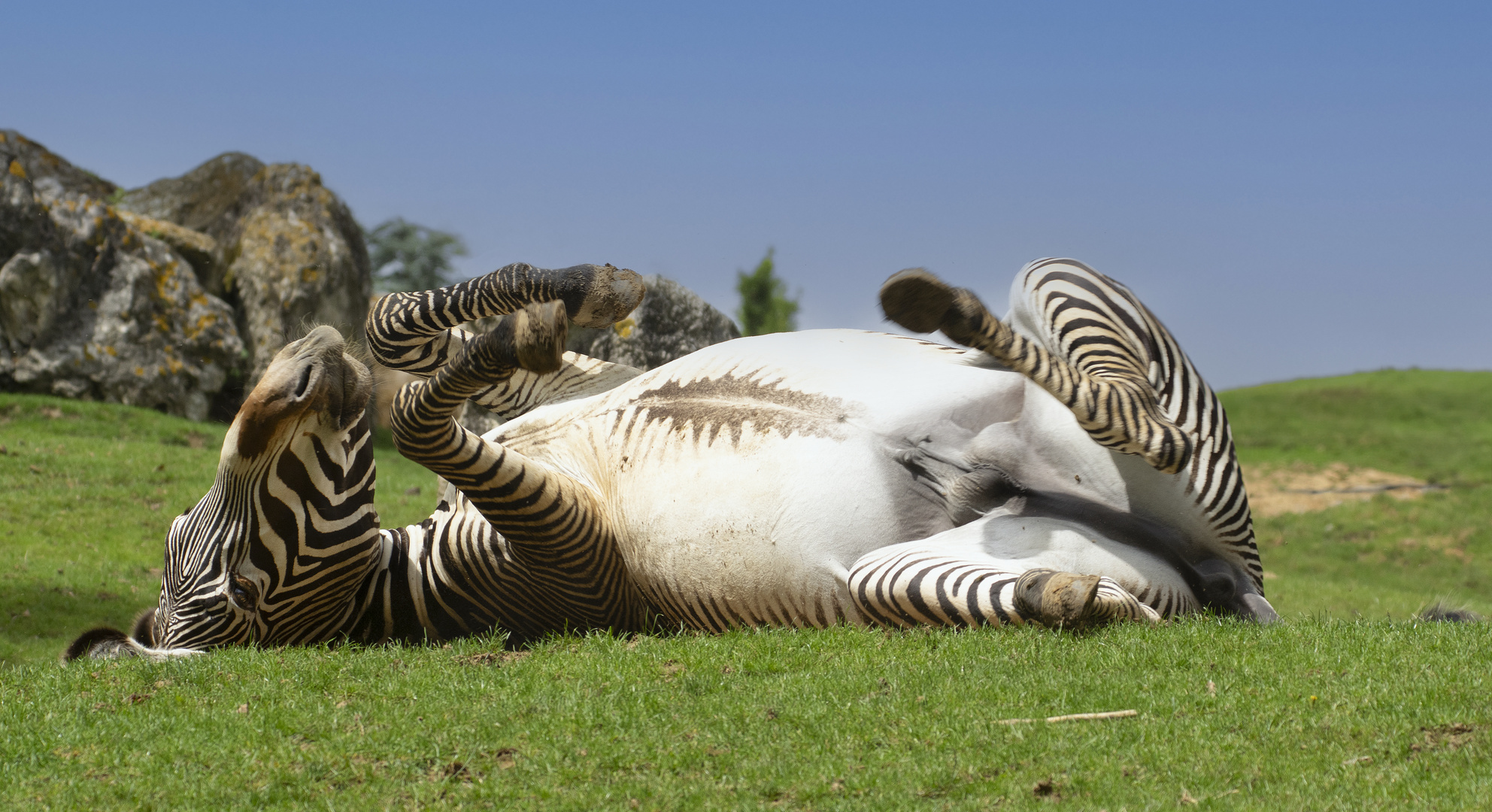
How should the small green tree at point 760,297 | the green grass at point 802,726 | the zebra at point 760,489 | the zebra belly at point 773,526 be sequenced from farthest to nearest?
1. the small green tree at point 760,297
2. the zebra belly at point 773,526
3. the zebra at point 760,489
4. the green grass at point 802,726

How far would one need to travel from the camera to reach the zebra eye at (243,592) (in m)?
4.92

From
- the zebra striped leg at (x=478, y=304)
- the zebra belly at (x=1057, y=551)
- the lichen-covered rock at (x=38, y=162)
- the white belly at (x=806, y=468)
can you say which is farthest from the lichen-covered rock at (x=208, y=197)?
the zebra belly at (x=1057, y=551)

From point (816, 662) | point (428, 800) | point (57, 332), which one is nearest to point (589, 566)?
point (816, 662)

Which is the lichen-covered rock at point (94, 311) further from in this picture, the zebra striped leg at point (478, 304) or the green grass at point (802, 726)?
the green grass at point (802, 726)

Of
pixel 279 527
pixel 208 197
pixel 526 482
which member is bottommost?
pixel 279 527

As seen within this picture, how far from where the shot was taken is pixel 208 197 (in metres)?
23.8

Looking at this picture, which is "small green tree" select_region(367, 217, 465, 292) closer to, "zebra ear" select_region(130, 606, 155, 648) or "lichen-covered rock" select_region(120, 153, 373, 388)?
"lichen-covered rock" select_region(120, 153, 373, 388)

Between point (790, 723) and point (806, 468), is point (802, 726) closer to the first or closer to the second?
point (790, 723)

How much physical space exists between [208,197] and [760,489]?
2352cm

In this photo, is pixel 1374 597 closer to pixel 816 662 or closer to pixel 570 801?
pixel 816 662

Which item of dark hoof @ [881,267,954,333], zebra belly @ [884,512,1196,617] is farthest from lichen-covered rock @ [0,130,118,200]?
zebra belly @ [884,512,1196,617]

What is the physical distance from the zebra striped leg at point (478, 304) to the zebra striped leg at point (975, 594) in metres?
1.85

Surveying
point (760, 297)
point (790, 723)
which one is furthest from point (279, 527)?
point (760, 297)

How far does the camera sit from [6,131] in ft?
61.1
